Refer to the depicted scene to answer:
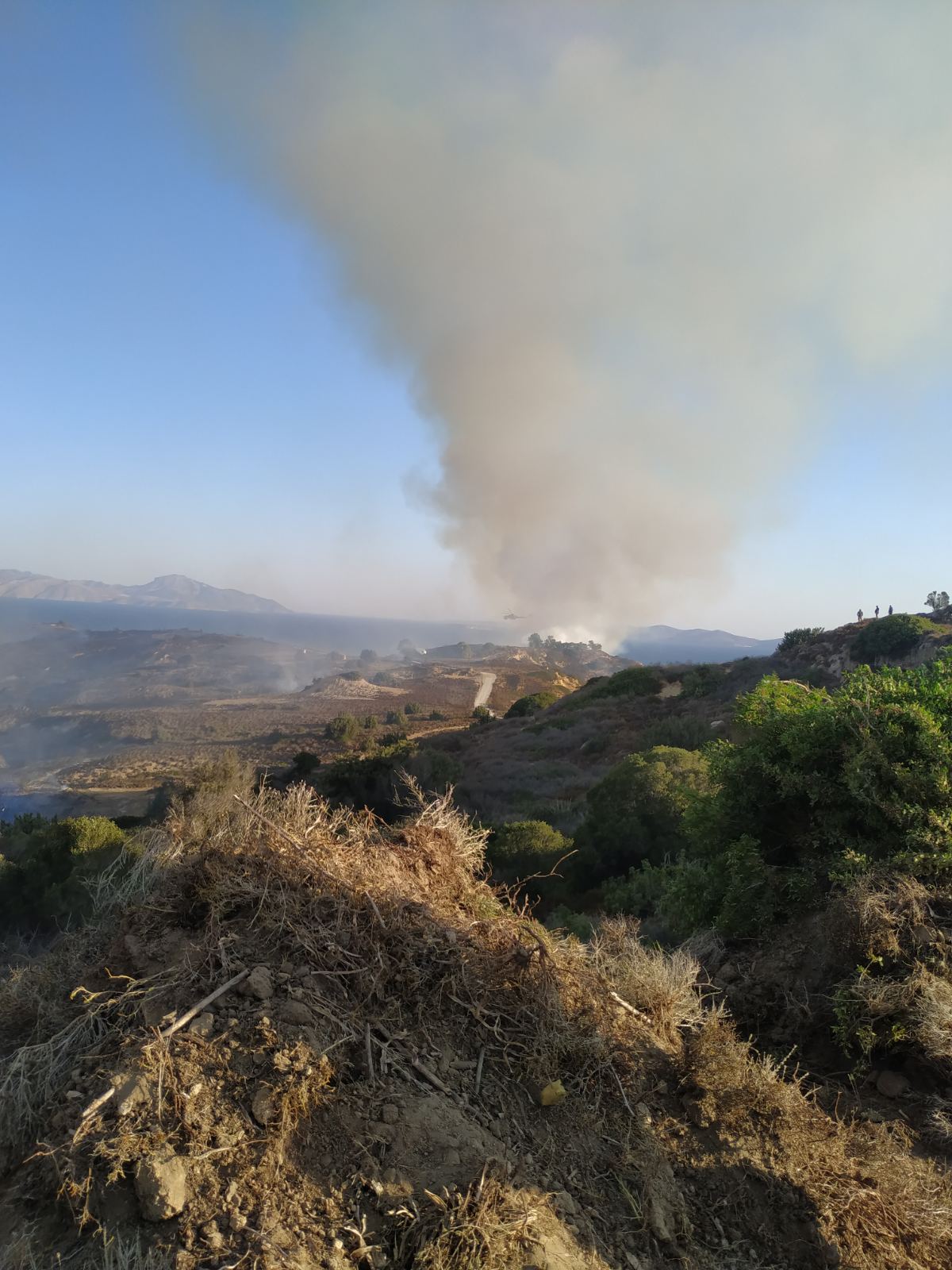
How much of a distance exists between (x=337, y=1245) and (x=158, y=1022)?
1.24 meters

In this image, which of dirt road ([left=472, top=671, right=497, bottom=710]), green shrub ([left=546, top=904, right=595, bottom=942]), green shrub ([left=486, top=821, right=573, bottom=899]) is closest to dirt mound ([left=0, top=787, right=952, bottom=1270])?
green shrub ([left=546, top=904, right=595, bottom=942])

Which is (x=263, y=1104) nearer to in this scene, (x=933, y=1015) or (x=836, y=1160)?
(x=836, y=1160)

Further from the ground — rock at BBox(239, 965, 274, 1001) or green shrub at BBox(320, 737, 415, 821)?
rock at BBox(239, 965, 274, 1001)

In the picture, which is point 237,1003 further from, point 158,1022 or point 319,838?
point 319,838

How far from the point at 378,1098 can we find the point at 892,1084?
3530mm

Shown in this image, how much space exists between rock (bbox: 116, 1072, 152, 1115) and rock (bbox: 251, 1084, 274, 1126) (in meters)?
0.42

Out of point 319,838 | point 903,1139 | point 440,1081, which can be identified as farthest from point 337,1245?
point 903,1139

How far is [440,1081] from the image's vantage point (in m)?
3.52

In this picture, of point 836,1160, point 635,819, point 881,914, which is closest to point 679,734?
point 635,819

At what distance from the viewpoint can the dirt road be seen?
57.6 m

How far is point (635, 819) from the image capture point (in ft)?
50.9

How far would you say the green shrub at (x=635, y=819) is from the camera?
1497cm

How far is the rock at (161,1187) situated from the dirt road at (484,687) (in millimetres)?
51110

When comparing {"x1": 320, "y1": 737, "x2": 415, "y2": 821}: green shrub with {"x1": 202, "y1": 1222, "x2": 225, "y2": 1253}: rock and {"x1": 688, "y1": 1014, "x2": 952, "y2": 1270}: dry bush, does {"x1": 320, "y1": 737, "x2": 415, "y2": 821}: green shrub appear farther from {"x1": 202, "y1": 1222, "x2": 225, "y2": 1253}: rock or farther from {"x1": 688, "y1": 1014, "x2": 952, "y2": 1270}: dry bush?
{"x1": 202, "y1": 1222, "x2": 225, "y2": 1253}: rock
